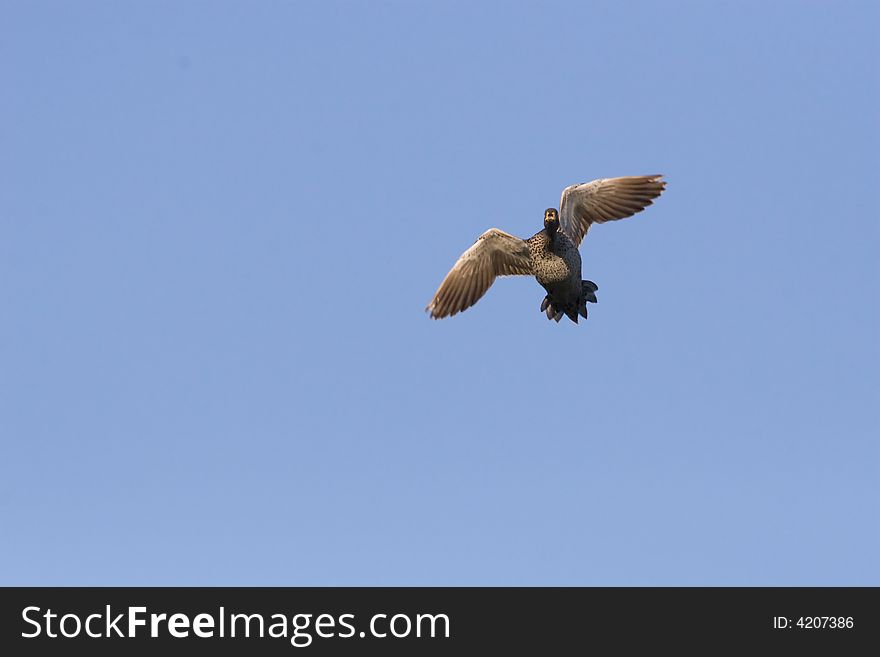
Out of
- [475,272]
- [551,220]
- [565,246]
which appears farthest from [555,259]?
[475,272]

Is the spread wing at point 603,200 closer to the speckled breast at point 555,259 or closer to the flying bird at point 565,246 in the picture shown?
the flying bird at point 565,246

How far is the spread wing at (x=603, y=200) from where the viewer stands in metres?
48.3

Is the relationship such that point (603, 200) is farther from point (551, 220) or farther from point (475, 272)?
point (475, 272)

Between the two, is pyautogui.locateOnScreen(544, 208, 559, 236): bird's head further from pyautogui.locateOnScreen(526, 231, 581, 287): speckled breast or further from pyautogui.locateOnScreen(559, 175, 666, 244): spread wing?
pyautogui.locateOnScreen(559, 175, 666, 244): spread wing

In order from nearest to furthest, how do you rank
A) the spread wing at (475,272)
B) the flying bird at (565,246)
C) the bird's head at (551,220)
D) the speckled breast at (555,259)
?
the bird's head at (551,220) → the speckled breast at (555,259) → the flying bird at (565,246) → the spread wing at (475,272)

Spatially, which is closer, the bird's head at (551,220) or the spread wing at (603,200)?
the bird's head at (551,220)

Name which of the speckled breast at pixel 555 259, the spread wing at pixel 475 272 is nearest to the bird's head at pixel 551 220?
the speckled breast at pixel 555 259

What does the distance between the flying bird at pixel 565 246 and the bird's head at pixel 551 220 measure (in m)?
0.50

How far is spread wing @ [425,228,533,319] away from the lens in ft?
157

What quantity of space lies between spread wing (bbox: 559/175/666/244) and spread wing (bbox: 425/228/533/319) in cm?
196

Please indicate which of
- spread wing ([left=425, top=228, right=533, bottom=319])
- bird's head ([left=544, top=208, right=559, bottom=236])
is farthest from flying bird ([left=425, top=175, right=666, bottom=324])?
bird's head ([left=544, top=208, right=559, bottom=236])
